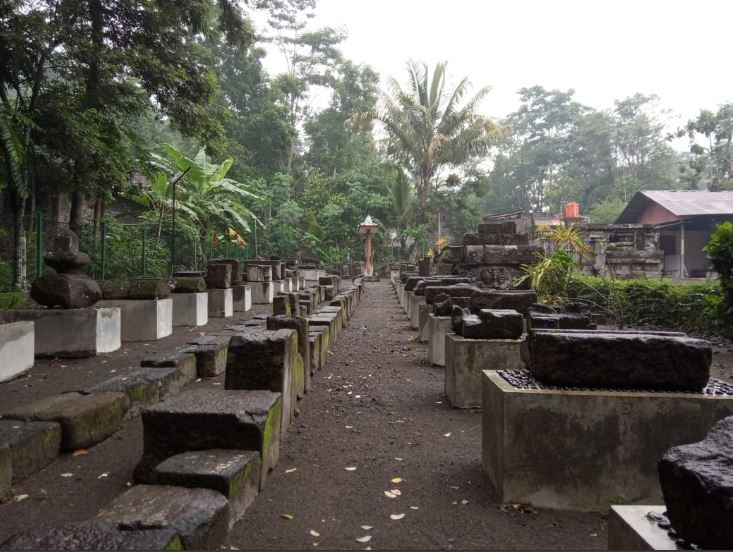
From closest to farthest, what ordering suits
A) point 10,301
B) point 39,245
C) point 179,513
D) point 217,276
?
point 179,513, point 10,301, point 39,245, point 217,276

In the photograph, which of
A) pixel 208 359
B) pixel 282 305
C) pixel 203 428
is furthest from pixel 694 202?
pixel 203 428

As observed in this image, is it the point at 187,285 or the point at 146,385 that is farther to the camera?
the point at 187,285

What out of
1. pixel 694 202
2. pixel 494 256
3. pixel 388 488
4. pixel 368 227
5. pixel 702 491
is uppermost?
pixel 694 202

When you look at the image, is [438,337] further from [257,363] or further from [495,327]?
[257,363]

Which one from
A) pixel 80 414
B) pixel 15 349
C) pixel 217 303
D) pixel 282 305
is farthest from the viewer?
pixel 217 303

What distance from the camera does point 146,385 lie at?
5.02 metres

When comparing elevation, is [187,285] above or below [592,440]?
above

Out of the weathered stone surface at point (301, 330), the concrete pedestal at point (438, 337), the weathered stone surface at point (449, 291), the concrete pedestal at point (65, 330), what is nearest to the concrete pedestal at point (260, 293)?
the weathered stone surface at point (449, 291)

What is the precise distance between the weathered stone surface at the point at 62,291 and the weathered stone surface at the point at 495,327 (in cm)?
549

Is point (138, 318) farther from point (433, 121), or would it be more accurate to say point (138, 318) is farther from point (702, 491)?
point (433, 121)

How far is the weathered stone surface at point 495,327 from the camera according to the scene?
17.1 ft

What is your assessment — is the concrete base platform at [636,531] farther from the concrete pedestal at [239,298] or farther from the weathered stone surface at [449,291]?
the concrete pedestal at [239,298]

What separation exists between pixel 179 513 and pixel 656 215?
30413mm

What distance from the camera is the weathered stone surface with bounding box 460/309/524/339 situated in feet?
17.1
